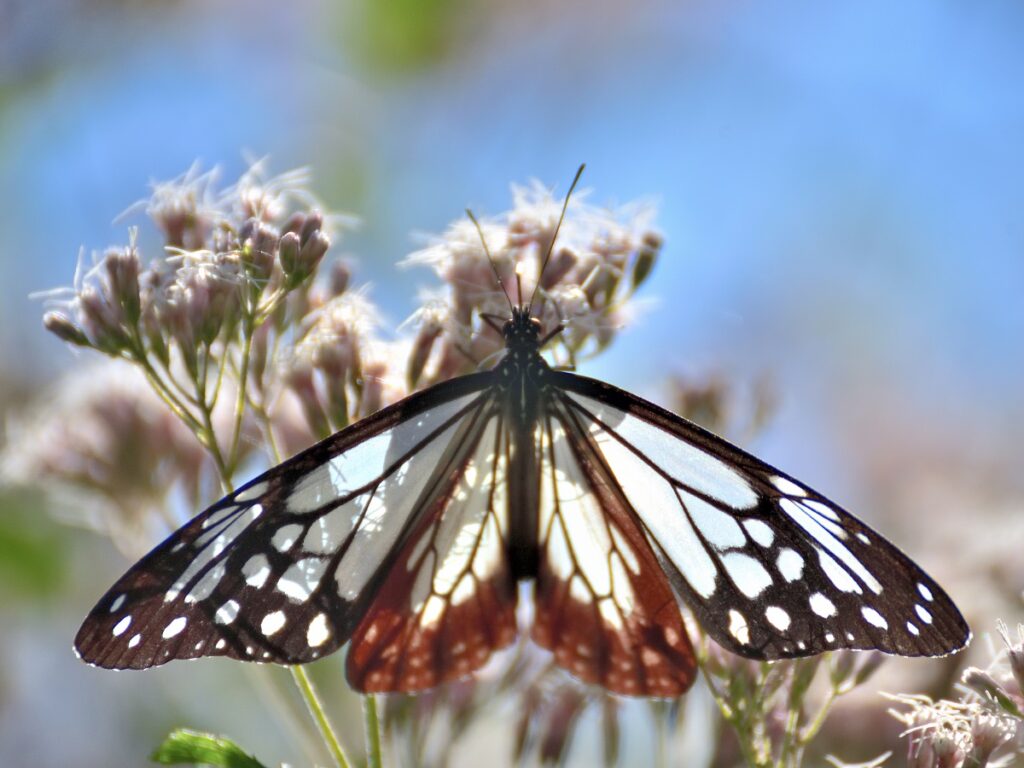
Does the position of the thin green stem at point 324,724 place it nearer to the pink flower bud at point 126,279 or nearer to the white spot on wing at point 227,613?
the white spot on wing at point 227,613

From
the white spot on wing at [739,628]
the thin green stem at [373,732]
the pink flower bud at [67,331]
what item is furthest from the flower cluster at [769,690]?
the pink flower bud at [67,331]

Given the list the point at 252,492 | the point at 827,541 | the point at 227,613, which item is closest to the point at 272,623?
the point at 227,613

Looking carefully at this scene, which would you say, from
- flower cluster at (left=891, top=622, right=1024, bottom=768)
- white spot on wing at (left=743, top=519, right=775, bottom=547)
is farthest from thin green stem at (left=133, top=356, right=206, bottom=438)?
flower cluster at (left=891, top=622, right=1024, bottom=768)

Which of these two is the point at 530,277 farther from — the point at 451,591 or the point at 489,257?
the point at 451,591

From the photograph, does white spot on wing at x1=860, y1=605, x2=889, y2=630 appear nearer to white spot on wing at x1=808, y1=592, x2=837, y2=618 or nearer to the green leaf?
white spot on wing at x1=808, y1=592, x2=837, y2=618

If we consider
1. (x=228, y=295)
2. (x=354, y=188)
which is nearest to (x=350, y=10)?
(x=354, y=188)
